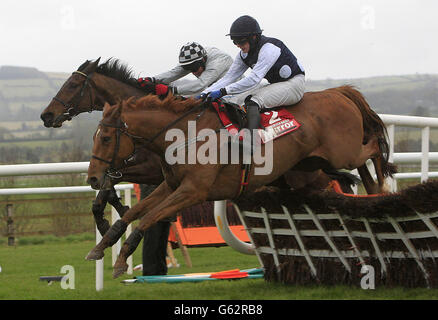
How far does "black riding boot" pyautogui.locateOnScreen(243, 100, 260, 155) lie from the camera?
435 centimetres

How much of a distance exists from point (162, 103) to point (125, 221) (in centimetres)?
81

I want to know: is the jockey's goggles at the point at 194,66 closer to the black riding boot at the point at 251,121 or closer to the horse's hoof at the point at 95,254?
the black riding boot at the point at 251,121

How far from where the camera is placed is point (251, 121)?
439 centimetres

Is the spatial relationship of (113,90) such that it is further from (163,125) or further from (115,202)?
(163,125)

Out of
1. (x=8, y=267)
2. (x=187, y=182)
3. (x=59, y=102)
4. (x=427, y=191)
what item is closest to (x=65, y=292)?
(x=187, y=182)

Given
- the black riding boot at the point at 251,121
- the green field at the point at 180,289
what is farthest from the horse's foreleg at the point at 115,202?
the black riding boot at the point at 251,121

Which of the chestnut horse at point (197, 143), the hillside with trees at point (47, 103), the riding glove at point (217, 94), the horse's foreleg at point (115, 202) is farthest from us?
the hillside with trees at point (47, 103)

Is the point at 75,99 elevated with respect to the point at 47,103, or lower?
elevated

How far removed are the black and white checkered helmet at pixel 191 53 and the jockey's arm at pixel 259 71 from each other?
2.96 feet

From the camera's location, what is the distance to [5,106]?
21234mm

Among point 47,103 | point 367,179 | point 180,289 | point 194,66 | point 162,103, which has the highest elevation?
point 194,66

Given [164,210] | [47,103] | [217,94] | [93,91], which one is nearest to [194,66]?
[93,91]

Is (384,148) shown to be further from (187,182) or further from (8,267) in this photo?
(8,267)

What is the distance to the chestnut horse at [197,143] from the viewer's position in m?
4.11
